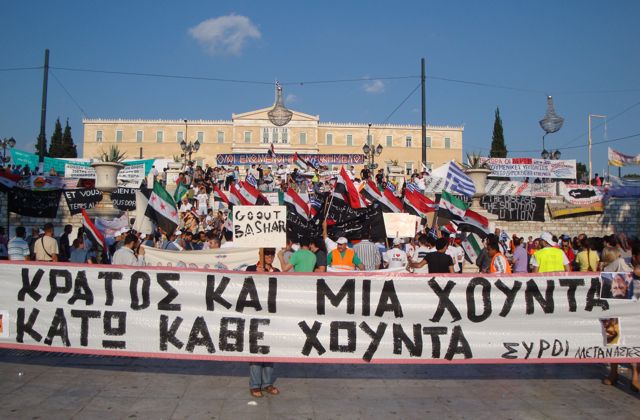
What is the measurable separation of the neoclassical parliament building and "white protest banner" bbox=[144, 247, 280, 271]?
238 ft

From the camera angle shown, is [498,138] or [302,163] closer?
[302,163]

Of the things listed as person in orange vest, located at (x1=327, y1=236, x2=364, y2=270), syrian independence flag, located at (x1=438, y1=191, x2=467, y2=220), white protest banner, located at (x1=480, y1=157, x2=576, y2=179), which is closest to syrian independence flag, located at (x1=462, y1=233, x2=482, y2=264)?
syrian independence flag, located at (x1=438, y1=191, x2=467, y2=220)

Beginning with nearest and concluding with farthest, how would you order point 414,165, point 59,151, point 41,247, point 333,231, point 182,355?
point 182,355 → point 41,247 → point 333,231 → point 59,151 → point 414,165

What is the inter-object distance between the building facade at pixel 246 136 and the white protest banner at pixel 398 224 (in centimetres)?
6949

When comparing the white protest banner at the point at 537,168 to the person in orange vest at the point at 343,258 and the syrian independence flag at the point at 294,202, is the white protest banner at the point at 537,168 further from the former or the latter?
the person in orange vest at the point at 343,258

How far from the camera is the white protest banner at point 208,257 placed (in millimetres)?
8922

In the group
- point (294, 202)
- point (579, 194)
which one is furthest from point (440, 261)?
point (579, 194)

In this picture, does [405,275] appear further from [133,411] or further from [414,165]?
[414,165]

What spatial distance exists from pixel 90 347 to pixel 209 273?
1489mm

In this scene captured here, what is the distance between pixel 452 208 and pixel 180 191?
12.6 m

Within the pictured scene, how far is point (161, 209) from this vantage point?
10383 millimetres

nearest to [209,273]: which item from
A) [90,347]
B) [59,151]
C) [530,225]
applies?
[90,347]

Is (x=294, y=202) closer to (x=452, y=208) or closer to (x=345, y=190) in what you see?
(x=345, y=190)

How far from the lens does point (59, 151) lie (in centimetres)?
7212
